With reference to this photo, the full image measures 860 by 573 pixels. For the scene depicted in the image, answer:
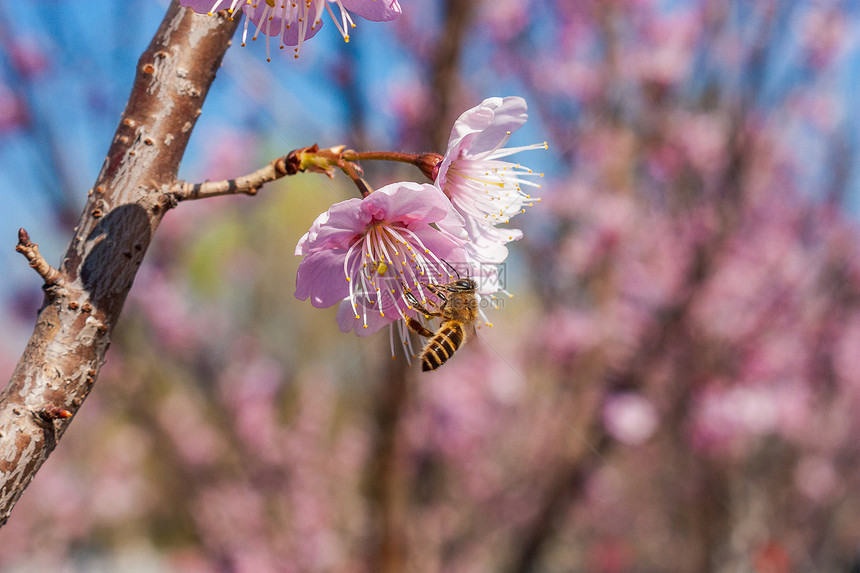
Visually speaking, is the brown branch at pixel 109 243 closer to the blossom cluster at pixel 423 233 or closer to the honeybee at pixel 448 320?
the blossom cluster at pixel 423 233

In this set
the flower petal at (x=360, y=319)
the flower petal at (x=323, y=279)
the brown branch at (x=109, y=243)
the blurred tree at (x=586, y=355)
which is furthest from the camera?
the blurred tree at (x=586, y=355)

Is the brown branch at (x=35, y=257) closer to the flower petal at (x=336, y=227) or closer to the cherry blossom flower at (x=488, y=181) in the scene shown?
the flower petal at (x=336, y=227)

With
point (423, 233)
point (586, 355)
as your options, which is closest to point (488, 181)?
point (423, 233)

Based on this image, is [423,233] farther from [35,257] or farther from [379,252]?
[35,257]

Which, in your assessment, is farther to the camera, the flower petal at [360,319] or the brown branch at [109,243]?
the flower petal at [360,319]

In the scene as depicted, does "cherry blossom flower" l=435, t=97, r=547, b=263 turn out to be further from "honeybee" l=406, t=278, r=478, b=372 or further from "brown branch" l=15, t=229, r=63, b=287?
"brown branch" l=15, t=229, r=63, b=287

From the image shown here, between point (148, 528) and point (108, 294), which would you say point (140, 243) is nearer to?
point (108, 294)

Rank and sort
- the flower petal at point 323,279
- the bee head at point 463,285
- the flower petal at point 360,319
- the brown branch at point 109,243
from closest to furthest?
the brown branch at point 109,243, the flower petal at point 323,279, the flower petal at point 360,319, the bee head at point 463,285

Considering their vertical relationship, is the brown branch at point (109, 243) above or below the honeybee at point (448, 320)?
above

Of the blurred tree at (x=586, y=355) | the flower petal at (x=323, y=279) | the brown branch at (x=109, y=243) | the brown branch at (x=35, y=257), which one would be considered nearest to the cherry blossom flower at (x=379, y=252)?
the flower petal at (x=323, y=279)
